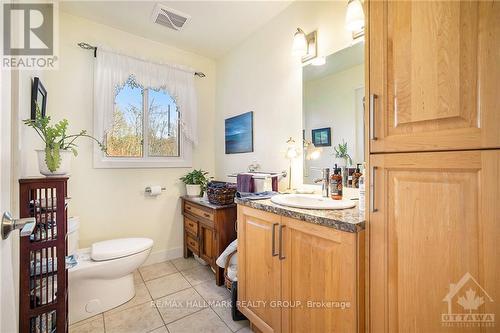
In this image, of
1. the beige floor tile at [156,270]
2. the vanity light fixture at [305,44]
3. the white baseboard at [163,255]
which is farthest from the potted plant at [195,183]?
the vanity light fixture at [305,44]

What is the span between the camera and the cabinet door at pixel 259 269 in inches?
52.2

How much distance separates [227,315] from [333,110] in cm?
177

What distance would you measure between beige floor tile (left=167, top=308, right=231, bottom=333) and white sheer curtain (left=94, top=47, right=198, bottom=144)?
1.88 meters

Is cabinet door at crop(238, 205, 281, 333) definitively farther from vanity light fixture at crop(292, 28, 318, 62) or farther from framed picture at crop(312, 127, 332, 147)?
vanity light fixture at crop(292, 28, 318, 62)

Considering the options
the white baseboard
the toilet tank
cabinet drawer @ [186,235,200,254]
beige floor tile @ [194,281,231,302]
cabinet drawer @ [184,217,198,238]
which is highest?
the toilet tank

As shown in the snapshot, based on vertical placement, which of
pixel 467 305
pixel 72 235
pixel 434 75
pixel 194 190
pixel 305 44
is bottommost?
pixel 72 235

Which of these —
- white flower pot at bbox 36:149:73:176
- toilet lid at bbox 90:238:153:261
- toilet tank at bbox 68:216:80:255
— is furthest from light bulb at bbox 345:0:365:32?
toilet tank at bbox 68:216:80:255

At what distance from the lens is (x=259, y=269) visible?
4.71 feet

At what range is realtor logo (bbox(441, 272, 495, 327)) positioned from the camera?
71cm

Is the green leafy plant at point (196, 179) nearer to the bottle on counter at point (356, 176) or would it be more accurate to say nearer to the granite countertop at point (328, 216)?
the granite countertop at point (328, 216)

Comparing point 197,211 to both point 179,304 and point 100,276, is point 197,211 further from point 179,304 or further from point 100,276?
point 100,276

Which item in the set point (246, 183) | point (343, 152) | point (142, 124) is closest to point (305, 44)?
point (343, 152)

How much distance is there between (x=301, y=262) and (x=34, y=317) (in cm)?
147

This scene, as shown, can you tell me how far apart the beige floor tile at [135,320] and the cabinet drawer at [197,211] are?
0.86 meters
